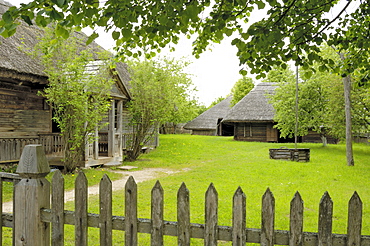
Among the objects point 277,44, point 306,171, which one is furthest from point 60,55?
point 306,171

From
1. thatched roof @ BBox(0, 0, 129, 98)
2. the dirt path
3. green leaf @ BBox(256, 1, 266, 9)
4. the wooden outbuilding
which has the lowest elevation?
the dirt path

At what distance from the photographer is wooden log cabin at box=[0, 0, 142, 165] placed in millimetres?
9727

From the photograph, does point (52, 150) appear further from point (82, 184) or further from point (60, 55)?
point (82, 184)

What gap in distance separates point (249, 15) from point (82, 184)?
3.87 metres

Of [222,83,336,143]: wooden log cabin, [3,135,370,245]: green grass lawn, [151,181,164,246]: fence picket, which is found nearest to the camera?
[151,181,164,246]: fence picket

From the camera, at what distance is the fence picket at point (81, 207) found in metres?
2.38

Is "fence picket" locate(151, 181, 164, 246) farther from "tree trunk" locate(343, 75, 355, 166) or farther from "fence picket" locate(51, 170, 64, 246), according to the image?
"tree trunk" locate(343, 75, 355, 166)

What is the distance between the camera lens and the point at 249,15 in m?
5.01

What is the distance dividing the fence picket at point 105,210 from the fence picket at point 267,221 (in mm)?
1107

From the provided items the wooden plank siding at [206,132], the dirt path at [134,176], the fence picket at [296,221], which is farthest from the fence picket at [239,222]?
the wooden plank siding at [206,132]

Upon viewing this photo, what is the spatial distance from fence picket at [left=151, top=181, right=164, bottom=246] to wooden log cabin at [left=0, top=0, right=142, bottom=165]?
8.40 meters

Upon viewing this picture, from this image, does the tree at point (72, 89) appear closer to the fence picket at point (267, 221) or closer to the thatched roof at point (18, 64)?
the thatched roof at point (18, 64)

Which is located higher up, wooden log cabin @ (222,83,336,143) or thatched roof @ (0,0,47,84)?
thatched roof @ (0,0,47,84)

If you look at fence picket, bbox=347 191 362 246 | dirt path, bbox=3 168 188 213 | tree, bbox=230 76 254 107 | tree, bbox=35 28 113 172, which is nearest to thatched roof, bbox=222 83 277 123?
tree, bbox=230 76 254 107
